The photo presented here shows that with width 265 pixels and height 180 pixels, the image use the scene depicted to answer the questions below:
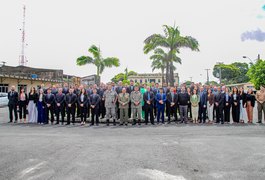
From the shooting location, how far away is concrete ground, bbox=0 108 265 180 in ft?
14.8

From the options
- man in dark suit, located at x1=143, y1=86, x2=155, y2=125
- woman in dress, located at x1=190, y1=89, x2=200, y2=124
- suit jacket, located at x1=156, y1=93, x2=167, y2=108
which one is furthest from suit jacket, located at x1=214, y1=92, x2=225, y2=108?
man in dark suit, located at x1=143, y1=86, x2=155, y2=125

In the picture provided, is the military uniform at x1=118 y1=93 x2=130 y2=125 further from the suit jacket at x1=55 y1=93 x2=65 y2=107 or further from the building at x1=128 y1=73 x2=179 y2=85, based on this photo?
the building at x1=128 y1=73 x2=179 y2=85

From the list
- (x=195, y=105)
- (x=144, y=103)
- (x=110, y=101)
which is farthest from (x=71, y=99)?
(x=195, y=105)

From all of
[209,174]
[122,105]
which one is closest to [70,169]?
[209,174]

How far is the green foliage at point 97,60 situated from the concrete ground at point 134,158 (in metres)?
23.0

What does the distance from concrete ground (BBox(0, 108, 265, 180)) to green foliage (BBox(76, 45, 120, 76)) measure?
907 inches

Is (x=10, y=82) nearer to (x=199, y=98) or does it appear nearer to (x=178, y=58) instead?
(x=178, y=58)

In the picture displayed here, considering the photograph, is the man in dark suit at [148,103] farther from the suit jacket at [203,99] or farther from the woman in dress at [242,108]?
the woman in dress at [242,108]

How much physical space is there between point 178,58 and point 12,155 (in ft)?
81.2

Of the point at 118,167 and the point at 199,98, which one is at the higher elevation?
the point at 199,98

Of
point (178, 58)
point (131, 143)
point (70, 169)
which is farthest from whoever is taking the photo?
point (178, 58)

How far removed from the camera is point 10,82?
123 feet


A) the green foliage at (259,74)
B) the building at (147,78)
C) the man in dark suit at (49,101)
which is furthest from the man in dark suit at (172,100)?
the building at (147,78)

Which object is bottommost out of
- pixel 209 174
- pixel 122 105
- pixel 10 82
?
pixel 209 174
